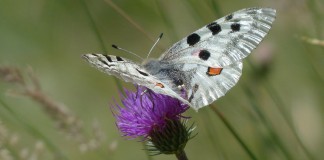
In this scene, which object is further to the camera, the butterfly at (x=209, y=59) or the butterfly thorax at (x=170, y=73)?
the butterfly thorax at (x=170, y=73)

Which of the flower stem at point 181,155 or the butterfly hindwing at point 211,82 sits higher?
the butterfly hindwing at point 211,82

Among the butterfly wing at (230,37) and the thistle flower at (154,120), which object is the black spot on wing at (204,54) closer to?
the butterfly wing at (230,37)

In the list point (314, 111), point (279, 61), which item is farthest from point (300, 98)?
point (279, 61)

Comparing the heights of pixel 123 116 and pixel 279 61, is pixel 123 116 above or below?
below

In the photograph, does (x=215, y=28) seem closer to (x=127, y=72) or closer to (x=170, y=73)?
(x=170, y=73)

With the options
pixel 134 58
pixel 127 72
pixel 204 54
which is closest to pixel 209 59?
pixel 204 54

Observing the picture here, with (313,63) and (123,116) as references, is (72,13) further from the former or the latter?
(123,116)

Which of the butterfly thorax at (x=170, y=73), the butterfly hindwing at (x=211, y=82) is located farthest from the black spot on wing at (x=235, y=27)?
the butterfly thorax at (x=170, y=73)

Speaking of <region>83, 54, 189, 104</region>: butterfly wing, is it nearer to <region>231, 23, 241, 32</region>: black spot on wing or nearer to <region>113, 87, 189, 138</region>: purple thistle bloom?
<region>113, 87, 189, 138</region>: purple thistle bloom
